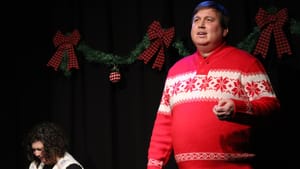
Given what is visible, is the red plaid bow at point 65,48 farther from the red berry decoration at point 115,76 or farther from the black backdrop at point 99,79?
the red berry decoration at point 115,76

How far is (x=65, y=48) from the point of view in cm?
346

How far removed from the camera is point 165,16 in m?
3.10

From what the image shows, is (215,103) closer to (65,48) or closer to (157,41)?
(157,41)

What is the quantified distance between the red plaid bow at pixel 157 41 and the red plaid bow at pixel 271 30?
0.60 meters

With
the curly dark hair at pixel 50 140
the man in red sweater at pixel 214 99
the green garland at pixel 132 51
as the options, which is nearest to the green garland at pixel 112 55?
the green garland at pixel 132 51

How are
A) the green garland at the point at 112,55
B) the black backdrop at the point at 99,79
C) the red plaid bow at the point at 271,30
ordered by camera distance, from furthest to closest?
1. the green garland at the point at 112,55
2. the black backdrop at the point at 99,79
3. the red plaid bow at the point at 271,30

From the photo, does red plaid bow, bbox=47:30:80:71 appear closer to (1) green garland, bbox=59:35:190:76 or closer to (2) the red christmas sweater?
(1) green garland, bbox=59:35:190:76

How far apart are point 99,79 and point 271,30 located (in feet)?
4.38

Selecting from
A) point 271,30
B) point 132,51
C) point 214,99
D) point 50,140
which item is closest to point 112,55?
point 132,51

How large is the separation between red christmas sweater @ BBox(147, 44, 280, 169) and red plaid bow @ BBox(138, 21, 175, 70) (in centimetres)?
95

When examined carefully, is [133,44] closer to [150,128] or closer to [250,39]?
[150,128]

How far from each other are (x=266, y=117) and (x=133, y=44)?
1.59m

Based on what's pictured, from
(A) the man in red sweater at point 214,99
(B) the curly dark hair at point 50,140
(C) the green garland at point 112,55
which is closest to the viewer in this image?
(A) the man in red sweater at point 214,99

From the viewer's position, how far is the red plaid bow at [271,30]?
263cm
